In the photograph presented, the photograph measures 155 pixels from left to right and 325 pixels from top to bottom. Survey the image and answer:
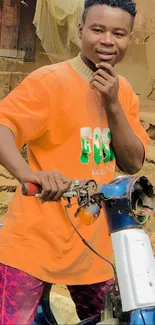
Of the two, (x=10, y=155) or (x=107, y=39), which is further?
(x=107, y=39)

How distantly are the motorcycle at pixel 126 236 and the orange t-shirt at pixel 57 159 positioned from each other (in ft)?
0.87

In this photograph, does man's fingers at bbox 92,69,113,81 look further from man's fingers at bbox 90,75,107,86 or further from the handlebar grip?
the handlebar grip


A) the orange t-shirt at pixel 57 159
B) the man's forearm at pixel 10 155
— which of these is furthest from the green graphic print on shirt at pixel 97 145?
the man's forearm at pixel 10 155

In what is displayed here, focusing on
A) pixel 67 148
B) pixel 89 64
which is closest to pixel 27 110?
pixel 67 148

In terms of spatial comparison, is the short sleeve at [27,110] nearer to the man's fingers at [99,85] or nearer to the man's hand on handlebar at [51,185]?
the man's fingers at [99,85]

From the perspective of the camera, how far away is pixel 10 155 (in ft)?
5.96

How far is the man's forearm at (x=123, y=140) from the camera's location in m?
2.03

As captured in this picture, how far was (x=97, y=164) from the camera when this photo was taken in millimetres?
2059

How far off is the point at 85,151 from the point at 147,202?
0.38m

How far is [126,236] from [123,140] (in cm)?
50

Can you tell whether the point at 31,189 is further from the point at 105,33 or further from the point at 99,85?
the point at 105,33

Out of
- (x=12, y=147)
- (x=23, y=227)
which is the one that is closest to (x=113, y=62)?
(x=12, y=147)

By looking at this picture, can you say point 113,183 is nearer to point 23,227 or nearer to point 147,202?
point 147,202

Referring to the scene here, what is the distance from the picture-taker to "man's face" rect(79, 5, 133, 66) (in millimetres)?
1967
